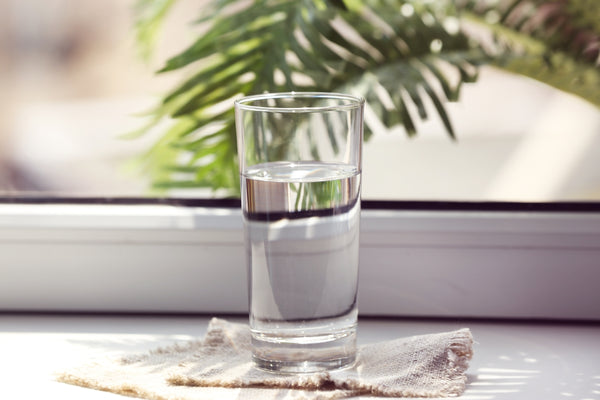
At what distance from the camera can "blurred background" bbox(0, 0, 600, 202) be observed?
228cm

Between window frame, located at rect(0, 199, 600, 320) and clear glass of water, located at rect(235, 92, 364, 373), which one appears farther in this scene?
window frame, located at rect(0, 199, 600, 320)

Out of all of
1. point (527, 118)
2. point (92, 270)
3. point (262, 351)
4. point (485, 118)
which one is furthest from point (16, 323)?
→ point (527, 118)

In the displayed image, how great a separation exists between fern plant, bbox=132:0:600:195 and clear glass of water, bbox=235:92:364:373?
0.53 feet

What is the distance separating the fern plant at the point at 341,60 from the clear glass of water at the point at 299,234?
→ 161 millimetres

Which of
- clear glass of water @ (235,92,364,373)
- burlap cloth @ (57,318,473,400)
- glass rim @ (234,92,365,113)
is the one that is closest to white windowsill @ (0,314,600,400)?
burlap cloth @ (57,318,473,400)

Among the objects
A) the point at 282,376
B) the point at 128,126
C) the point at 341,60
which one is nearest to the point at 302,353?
the point at 282,376

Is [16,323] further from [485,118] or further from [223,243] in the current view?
[485,118]

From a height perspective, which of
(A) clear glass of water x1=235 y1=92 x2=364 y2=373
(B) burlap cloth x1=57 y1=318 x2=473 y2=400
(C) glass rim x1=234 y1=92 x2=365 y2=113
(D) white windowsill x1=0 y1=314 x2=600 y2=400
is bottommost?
(D) white windowsill x1=0 y1=314 x2=600 y2=400

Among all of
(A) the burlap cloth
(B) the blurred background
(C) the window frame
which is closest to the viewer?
(A) the burlap cloth

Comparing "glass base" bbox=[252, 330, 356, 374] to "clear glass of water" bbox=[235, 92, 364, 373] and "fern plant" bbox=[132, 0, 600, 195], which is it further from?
"fern plant" bbox=[132, 0, 600, 195]

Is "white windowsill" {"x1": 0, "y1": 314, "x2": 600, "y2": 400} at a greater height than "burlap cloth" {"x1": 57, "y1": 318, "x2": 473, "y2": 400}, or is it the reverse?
"burlap cloth" {"x1": 57, "y1": 318, "x2": 473, "y2": 400}

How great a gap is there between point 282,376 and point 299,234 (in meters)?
0.11

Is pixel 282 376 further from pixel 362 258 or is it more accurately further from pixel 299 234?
pixel 362 258

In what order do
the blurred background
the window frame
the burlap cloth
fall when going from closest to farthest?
the burlap cloth, the window frame, the blurred background
